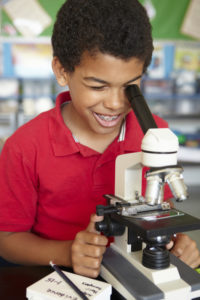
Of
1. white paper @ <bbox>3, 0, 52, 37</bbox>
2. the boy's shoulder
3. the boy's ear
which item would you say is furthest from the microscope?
white paper @ <bbox>3, 0, 52, 37</bbox>

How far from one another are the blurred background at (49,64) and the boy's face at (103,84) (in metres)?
2.51

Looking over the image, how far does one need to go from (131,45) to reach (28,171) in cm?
42

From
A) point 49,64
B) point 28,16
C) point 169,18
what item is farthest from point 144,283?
point 169,18

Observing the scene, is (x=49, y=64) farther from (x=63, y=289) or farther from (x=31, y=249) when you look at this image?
(x=63, y=289)

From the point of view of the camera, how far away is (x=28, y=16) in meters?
3.62

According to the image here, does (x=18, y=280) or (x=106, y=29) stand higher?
(x=106, y=29)

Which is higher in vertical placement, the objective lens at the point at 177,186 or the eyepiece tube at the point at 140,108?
the eyepiece tube at the point at 140,108

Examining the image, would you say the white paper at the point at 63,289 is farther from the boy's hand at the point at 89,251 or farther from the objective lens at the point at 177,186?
the objective lens at the point at 177,186

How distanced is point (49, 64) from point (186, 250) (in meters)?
2.91

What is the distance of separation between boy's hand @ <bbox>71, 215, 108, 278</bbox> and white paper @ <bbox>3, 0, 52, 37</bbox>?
3134mm

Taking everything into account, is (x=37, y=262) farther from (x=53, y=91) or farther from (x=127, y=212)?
(x=53, y=91)

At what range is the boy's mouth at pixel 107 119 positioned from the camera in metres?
0.94

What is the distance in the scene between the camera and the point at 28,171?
3.37 ft

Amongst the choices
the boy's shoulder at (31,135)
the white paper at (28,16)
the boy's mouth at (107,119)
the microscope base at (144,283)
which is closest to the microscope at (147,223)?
the microscope base at (144,283)
